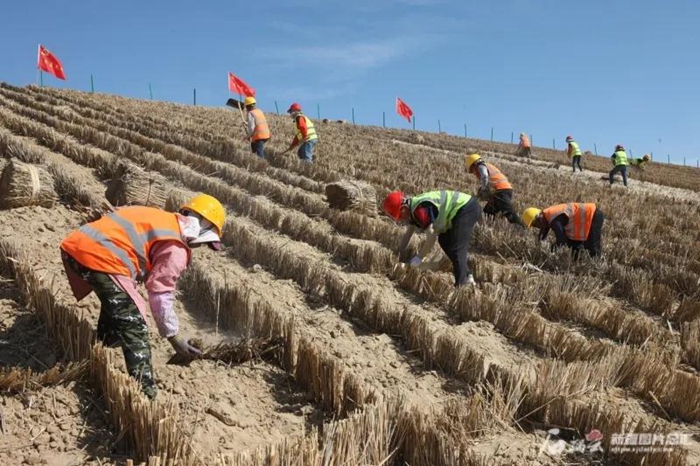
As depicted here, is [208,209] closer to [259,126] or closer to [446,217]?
[446,217]

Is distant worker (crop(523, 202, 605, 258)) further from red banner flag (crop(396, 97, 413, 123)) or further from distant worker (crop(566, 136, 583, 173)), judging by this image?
red banner flag (crop(396, 97, 413, 123))

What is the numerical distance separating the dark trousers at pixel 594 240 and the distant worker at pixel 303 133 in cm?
637

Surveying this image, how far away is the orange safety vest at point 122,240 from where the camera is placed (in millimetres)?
3074

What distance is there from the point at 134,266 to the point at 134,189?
155 inches

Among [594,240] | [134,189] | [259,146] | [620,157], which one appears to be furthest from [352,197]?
[620,157]

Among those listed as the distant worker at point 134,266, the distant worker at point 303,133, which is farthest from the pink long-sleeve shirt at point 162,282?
the distant worker at point 303,133

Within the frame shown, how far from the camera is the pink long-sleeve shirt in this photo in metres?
3.09

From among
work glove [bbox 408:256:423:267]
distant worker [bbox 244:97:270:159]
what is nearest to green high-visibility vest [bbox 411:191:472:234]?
work glove [bbox 408:256:423:267]

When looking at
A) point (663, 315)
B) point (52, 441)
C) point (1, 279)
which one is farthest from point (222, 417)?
point (663, 315)

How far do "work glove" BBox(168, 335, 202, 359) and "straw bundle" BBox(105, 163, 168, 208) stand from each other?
12.8 ft

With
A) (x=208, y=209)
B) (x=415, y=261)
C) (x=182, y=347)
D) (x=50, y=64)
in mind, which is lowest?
(x=182, y=347)

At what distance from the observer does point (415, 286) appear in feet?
18.1

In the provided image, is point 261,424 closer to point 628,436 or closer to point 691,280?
point 628,436

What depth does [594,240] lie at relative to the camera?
707 centimetres
